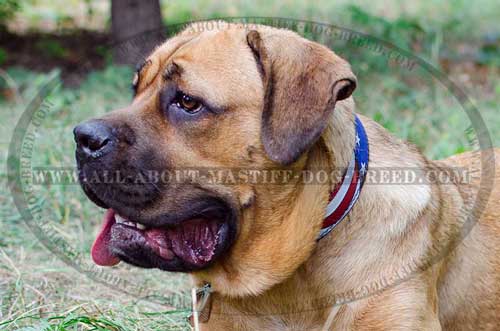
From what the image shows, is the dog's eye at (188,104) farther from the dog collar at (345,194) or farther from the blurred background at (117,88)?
the blurred background at (117,88)

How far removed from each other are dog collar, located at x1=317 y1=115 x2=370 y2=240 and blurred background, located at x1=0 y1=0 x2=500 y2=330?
1164 mm

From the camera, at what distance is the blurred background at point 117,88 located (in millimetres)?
4121

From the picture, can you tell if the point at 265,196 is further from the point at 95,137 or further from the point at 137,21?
the point at 137,21

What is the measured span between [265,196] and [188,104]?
1.63 ft

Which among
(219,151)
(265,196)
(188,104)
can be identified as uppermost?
(188,104)

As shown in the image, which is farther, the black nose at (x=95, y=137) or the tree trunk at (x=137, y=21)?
the tree trunk at (x=137, y=21)

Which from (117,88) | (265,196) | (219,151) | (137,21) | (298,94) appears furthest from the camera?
(137,21)

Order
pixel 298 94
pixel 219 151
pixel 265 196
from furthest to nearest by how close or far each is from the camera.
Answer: pixel 265 196, pixel 219 151, pixel 298 94

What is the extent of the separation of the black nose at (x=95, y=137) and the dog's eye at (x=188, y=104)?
301 mm

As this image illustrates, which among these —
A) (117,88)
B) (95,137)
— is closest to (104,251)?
(95,137)

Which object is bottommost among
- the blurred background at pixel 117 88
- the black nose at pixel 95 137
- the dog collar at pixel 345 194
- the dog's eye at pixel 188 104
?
the blurred background at pixel 117 88

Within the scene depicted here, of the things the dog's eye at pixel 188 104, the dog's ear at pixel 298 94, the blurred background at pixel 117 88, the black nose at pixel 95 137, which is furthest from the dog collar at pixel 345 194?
the blurred background at pixel 117 88

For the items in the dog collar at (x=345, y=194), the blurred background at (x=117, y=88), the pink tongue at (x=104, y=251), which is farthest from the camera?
the blurred background at (x=117, y=88)

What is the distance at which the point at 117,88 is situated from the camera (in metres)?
8.05
